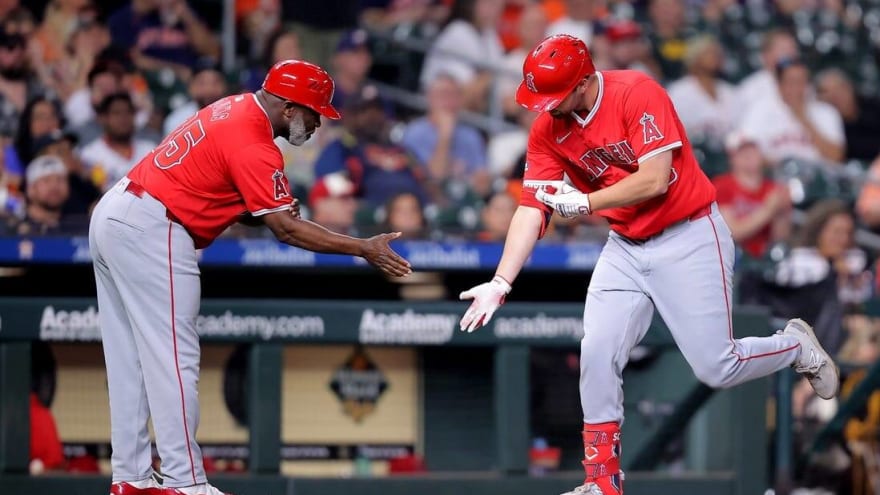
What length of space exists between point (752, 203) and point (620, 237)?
4195mm

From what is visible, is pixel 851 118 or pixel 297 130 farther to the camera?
pixel 851 118

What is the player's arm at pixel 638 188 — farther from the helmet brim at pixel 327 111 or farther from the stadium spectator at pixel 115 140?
the stadium spectator at pixel 115 140

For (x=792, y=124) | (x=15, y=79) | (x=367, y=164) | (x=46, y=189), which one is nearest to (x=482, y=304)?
(x=46, y=189)

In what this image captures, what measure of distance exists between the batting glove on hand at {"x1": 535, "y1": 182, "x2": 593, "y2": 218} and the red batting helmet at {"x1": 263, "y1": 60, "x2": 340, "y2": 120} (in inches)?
31.9

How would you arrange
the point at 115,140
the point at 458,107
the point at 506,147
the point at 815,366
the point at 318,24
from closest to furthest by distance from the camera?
the point at 815,366 < the point at 115,140 < the point at 506,147 < the point at 458,107 < the point at 318,24

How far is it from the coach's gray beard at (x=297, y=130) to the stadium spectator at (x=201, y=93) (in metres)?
3.51

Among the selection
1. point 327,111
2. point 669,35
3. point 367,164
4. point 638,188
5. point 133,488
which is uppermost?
point 669,35

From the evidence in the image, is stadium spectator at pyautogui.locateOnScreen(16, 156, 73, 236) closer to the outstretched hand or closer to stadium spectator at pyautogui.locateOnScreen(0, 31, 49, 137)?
stadium spectator at pyautogui.locateOnScreen(0, 31, 49, 137)

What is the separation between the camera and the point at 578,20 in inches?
435

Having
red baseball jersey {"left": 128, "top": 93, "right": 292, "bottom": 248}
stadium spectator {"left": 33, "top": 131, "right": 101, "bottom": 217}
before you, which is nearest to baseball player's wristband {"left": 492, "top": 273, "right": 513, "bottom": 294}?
red baseball jersey {"left": 128, "top": 93, "right": 292, "bottom": 248}

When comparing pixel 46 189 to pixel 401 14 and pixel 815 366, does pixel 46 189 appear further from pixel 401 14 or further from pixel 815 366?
pixel 815 366

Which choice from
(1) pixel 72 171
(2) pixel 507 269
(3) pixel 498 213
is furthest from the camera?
(3) pixel 498 213

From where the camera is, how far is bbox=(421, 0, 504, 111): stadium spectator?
405 inches

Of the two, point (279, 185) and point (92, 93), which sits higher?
point (92, 93)
